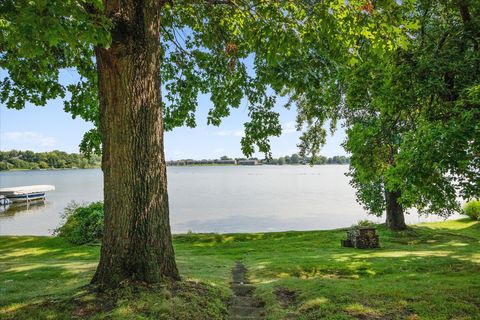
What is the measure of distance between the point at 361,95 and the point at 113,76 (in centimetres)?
1004

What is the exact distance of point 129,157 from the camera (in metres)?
6.35

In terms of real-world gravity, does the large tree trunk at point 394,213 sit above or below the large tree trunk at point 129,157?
below

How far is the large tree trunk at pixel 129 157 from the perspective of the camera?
20.7 feet

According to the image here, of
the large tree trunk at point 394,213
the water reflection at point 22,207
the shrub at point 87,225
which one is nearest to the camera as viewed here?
the shrub at point 87,225

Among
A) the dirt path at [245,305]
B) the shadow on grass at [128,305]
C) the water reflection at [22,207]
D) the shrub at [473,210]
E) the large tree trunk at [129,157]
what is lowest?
the water reflection at [22,207]

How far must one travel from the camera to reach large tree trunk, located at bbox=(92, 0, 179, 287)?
6297mm

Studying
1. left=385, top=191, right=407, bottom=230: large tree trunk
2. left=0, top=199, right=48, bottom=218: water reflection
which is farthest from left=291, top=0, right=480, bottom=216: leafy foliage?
left=0, top=199, right=48, bottom=218: water reflection

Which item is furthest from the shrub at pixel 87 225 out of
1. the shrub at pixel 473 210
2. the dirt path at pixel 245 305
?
the shrub at pixel 473 210

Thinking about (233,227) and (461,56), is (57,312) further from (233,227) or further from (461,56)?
(233,227)

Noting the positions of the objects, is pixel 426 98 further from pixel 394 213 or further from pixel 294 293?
pixel 394 213

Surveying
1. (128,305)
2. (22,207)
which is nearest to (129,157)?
(128,305)

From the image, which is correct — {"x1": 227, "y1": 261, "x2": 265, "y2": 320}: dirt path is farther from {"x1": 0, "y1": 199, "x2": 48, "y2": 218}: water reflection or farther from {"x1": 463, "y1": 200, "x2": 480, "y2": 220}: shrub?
{"x1": 0, "y1": 199, "x2": 48, "y2": 218}: water reflection

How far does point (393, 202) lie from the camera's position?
81.2 feet

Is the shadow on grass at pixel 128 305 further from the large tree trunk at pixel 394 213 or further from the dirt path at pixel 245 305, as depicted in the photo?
the large tree trunk at pixel 394 213
